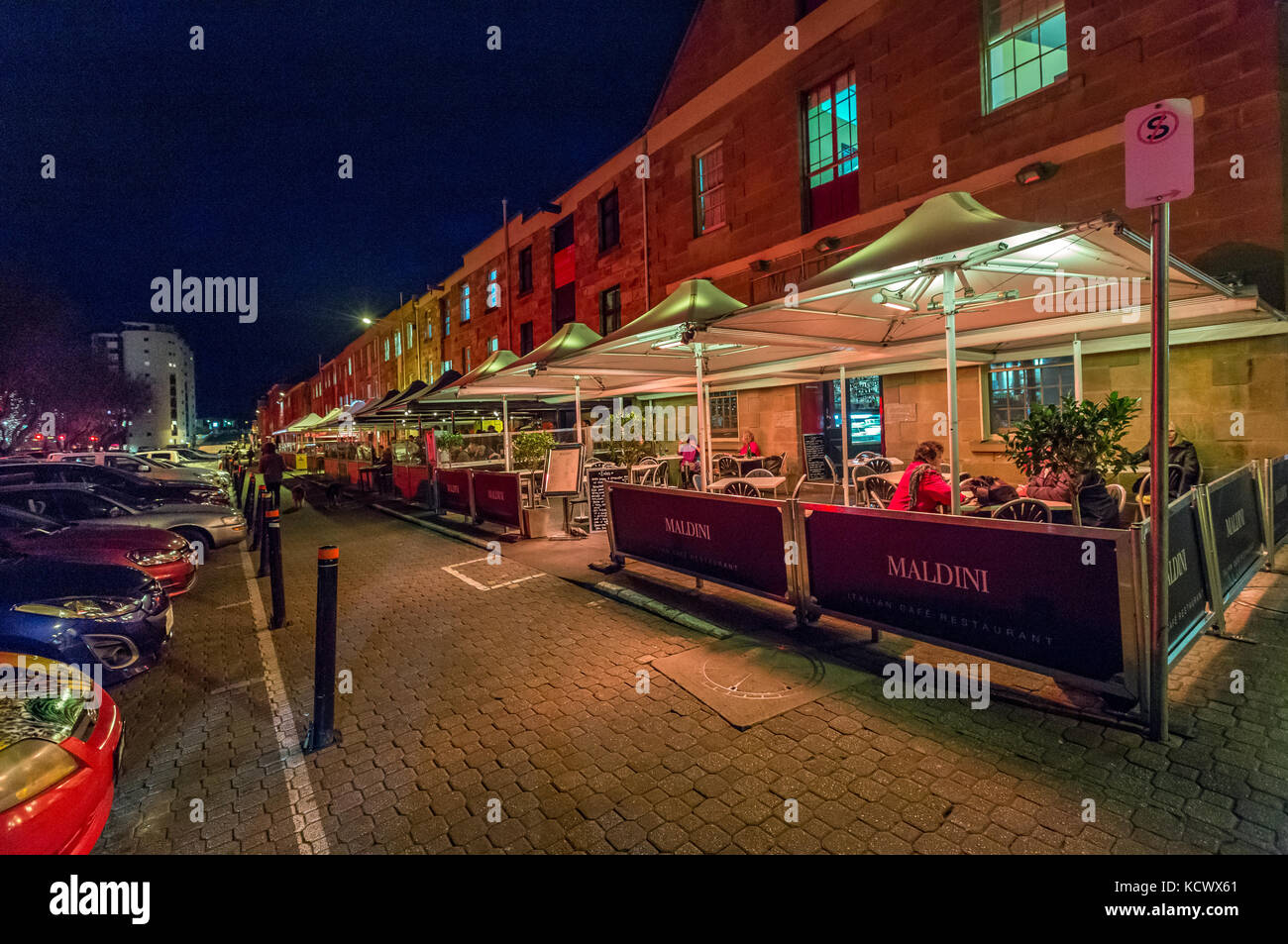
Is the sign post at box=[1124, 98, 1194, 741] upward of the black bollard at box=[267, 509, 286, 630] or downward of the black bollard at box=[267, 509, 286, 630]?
upward

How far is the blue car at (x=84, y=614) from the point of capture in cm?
404

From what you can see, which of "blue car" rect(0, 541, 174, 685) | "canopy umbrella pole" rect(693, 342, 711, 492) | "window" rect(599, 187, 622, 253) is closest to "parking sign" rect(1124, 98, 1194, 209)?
"canopy umbrella pole" rect(693, 342, 711, 492)

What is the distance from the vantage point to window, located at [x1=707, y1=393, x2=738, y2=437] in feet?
54.1

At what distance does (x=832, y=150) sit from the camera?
517 inches

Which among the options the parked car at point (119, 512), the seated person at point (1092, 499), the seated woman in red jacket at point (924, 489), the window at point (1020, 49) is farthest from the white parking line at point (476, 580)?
the window at point (1020, 49)

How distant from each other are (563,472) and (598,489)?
0.75 metres

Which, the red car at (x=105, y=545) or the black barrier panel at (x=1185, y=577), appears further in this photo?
the red car at (x=105, y=545)

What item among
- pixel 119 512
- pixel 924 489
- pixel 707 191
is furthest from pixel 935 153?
pixel 119 512

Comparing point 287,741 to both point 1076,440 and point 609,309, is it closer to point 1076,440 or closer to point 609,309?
point 1076,440

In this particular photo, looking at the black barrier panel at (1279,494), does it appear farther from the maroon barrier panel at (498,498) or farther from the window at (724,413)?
the window at (724,413)

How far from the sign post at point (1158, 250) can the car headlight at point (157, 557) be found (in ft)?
28.7

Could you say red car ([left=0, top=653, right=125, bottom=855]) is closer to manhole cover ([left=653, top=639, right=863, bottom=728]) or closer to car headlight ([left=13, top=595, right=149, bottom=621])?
car headlight ([left=13, top=595, right=149, bottom=621])

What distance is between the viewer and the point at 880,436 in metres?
12.7

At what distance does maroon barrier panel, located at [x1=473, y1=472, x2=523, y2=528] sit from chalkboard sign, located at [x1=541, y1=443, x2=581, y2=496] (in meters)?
0.67
